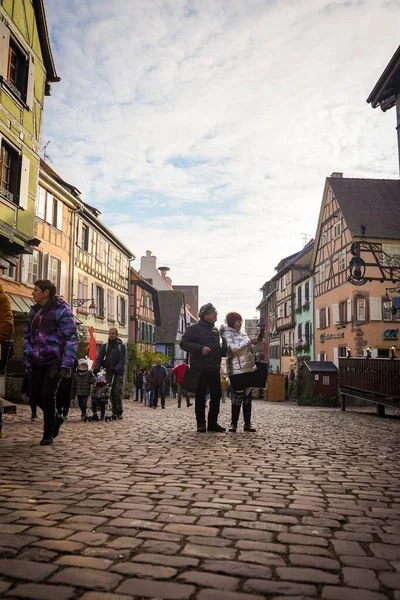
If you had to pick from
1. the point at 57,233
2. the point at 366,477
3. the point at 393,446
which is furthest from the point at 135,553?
the point at 57,233

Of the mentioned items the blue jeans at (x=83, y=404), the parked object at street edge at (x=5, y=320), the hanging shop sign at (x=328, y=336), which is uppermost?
the hanging shop sign at (x=328, y=336)

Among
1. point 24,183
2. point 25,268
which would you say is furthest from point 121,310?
point 24,183

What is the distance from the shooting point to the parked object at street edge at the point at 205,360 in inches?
295

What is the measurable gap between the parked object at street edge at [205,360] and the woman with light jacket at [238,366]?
14 cm

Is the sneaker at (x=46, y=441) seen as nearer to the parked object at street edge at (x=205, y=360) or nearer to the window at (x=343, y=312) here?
the parked object at street edge at (x=205, y=360)

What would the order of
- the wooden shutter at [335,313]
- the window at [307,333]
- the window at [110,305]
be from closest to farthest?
the window at [110,305], the wooden shutter at [335,313], the window at [307,333]

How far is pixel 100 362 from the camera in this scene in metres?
9.74

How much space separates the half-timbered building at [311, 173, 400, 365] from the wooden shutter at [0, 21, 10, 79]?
61.5ft

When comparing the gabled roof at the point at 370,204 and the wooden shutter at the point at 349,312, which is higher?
the gabled roof at the point at 370,204

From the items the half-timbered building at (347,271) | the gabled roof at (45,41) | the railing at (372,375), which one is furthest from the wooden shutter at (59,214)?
A: the half-timbered building at (347,271)

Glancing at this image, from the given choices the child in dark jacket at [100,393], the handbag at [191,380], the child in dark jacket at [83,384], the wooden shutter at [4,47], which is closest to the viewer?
the handbag at [191,380]

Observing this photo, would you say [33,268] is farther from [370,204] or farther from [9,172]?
[370,204]

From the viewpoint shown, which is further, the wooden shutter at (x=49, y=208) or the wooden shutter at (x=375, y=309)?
the wooden shutter at (x=375, y=309)

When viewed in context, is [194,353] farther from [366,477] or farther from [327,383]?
[327,383]
